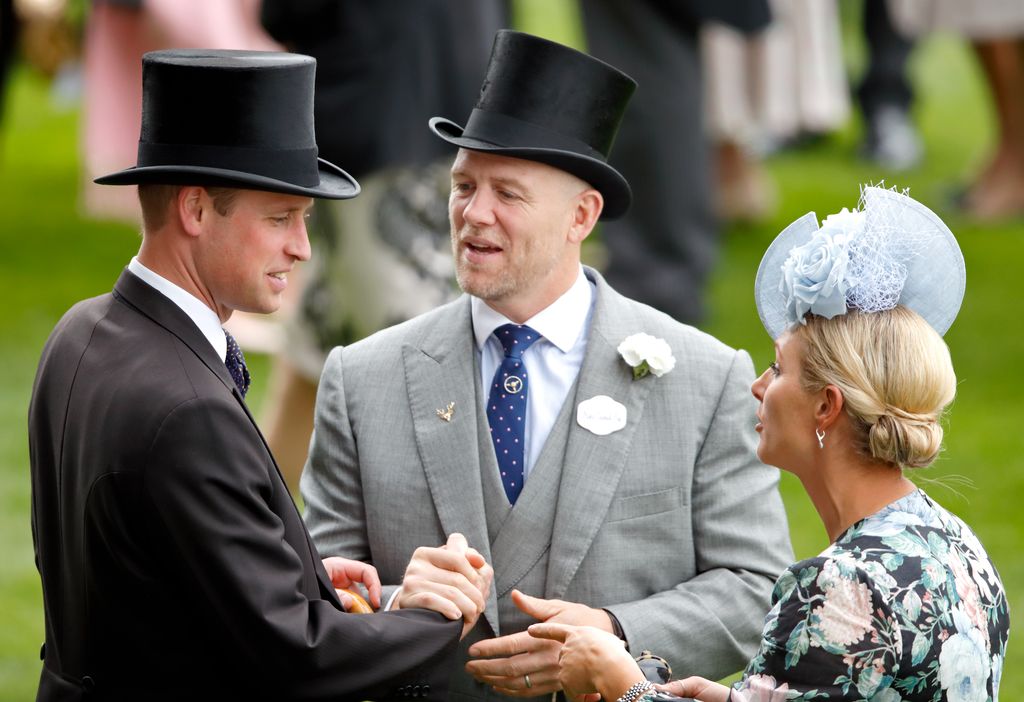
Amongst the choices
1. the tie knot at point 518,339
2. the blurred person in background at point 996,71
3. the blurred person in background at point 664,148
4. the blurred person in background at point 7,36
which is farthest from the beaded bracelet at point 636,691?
the blurred person in background at point 7,36

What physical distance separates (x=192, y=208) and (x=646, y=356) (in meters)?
1.17

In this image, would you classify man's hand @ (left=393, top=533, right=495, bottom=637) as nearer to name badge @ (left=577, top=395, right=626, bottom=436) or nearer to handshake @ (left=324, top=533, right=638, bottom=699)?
handshake @ (left=324, top=533, right=638, bottom=699)

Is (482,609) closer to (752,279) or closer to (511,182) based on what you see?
(511,182)

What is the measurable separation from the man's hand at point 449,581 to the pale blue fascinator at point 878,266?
2.82 ft

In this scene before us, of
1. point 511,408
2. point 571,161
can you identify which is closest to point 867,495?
point 511,408

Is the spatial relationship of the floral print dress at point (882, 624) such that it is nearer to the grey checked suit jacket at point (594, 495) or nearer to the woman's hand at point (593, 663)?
the woman's hand at point (593, 663)

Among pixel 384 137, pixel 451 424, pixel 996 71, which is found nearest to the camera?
pixel 451 424

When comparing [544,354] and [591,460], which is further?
[544,354]

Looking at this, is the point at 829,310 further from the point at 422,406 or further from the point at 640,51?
the point at 640,51

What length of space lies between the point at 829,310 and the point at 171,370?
127 cm

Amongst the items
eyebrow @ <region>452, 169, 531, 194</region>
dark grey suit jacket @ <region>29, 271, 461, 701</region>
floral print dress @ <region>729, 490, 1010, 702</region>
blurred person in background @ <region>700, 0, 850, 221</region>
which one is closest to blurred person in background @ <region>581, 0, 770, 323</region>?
blurred person in background @ <region>700, 0, 850, 221</region>

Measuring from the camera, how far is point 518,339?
403 cm

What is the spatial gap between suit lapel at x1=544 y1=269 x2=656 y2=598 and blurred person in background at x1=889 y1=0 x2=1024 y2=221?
678cm

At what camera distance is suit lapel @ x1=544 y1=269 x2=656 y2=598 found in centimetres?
384
